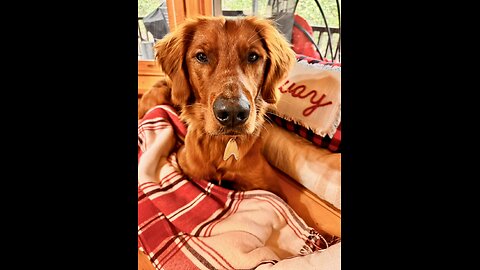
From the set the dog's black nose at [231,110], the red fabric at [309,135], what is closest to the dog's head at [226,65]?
the dog's black nose at [231,110]

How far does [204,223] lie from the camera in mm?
796

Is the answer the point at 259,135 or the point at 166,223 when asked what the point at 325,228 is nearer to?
the point at 259,135

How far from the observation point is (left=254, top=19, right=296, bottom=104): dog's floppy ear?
2.33 feet

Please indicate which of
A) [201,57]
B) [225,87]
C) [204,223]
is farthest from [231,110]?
[204,223]

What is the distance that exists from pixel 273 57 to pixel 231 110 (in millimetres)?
191

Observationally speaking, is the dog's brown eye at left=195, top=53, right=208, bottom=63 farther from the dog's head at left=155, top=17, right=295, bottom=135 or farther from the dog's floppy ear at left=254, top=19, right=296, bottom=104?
the dog's floppy ear at left=254, top=19, right=296, bottom=104

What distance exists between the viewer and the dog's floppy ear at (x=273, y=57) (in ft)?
2.33

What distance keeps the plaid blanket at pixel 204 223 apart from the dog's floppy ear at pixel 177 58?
10 cm

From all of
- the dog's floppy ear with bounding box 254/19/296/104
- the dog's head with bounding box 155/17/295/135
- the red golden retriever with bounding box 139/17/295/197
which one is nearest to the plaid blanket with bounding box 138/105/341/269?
the red golden retriever with bounding box 139/17/295/197

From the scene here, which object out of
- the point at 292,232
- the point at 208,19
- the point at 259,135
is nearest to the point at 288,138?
the point at 259,135

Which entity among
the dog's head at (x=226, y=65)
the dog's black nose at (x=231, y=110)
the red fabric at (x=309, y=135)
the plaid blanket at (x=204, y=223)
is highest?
the dog's head at (x=226, y=65)

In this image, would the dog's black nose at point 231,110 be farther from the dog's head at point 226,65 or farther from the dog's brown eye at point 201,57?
the dog's brown eye at point 201,57

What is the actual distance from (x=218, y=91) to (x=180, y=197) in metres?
0.34

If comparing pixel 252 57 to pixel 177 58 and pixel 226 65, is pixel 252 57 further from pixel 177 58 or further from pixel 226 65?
pixel 177 58
